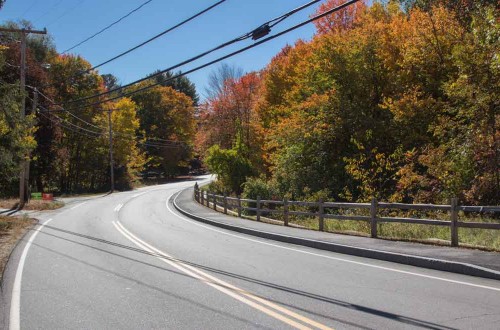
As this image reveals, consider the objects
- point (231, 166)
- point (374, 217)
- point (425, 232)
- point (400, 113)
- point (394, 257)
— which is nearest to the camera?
point (394, 257)

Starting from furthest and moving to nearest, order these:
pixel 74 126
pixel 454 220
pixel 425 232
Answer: pixel 74 126
pixel 425 232
pixel 454 220

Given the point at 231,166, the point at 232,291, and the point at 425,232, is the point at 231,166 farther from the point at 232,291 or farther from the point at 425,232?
the point at 232,291

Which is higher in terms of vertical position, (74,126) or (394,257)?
(74,126)

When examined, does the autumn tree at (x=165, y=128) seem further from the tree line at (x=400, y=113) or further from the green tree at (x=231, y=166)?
the tree line at (x=400, y=113)

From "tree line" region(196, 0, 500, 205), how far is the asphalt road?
7531mm

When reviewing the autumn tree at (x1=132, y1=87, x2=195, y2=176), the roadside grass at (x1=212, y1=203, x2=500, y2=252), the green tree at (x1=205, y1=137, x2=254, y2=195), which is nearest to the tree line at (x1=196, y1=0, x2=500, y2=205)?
the roadside grass at (x1=212, y1=203, x2=500, y2=252)

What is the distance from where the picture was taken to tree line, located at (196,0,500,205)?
611 inches

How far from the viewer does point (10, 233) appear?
17.4m

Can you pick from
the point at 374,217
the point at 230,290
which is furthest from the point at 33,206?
the point at 230,290

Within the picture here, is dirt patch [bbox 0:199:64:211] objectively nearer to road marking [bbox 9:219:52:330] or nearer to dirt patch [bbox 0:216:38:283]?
dirt patch [bbox 0:216:38:283]

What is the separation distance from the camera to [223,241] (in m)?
14.3

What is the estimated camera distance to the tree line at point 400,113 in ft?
50.9

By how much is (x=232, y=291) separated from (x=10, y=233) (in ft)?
42.5

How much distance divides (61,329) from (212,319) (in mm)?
1821
